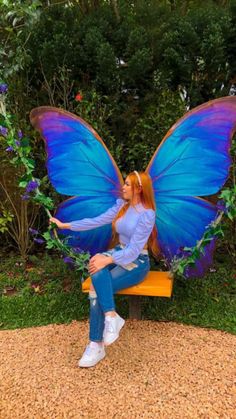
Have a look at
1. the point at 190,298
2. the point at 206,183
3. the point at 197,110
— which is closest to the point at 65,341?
the point at 190,298

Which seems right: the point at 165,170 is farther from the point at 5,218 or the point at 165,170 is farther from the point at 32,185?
the point at 5,218

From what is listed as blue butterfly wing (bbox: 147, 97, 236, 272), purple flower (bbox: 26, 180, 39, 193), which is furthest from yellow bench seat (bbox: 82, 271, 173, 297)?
purple flower (bbox: 26, 180, 39, 193)

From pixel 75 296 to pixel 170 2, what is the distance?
4.56 metres

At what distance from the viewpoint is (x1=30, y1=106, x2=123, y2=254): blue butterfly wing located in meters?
3.76

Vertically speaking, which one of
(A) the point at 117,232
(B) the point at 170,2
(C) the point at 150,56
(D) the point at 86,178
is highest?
(B) the point at 170,2

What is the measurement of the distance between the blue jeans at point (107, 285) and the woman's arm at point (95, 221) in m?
0.36

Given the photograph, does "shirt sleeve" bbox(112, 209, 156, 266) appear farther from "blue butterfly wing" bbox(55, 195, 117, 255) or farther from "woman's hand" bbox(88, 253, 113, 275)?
"blue butterfly wing" bbox(55, 195, 117, 255)

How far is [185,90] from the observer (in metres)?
4.95

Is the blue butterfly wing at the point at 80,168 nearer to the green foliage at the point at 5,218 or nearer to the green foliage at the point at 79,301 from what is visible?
the green foliage at the point at 79,301

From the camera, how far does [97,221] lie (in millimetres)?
A: 3688

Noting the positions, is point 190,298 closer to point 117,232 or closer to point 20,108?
point 117,232

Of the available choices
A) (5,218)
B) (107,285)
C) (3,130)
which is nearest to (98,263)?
(107,285)

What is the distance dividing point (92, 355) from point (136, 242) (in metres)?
0.89

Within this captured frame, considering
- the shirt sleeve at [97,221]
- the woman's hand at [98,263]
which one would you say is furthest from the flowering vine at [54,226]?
the woman's hand at [98,263]
